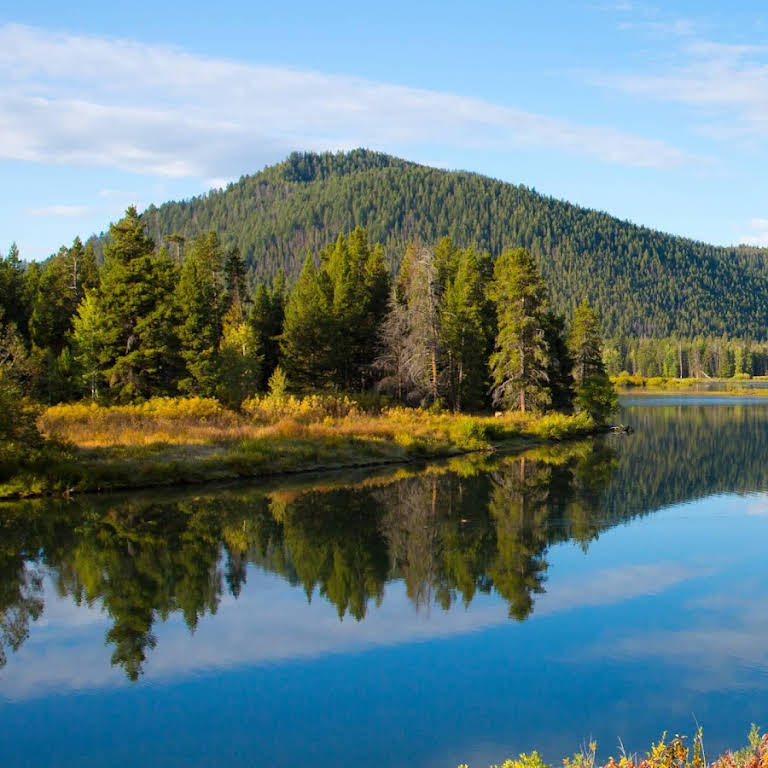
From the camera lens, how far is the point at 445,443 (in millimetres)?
46719

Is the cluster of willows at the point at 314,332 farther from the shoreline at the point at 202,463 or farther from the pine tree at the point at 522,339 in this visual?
the shoreline at the point at 202,463

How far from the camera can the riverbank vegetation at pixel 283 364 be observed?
3650cm

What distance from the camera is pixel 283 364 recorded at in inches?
2601

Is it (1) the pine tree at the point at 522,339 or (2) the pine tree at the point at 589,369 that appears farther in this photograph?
(2) the pine tree at the point at 589,369

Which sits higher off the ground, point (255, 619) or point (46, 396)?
point (46, 396)

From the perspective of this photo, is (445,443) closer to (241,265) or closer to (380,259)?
(380,259)

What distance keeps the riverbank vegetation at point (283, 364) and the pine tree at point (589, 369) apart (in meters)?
0.16

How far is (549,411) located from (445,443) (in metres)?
16.5

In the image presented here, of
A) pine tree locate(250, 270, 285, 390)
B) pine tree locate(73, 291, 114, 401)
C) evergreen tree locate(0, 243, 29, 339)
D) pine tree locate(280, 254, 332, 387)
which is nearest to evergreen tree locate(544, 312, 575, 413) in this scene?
pine tree locate(280, 254, 332, 387)

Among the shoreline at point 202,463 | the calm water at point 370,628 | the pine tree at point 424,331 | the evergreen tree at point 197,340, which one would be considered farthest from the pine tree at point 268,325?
the calm water at point 370,628

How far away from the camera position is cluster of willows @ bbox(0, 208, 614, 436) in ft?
156

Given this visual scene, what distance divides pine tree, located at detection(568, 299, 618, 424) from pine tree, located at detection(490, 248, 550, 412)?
736cm

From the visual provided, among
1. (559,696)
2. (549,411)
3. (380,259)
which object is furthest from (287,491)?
(380,259)

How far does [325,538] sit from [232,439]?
1518cm
